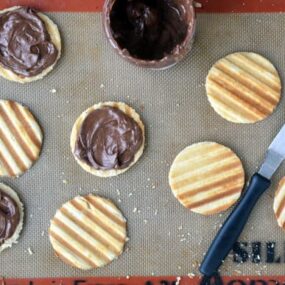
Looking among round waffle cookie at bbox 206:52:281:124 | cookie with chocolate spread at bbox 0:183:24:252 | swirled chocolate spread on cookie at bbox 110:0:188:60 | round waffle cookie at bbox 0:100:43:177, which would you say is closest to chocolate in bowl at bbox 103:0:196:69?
swirled chocolate spread on cookie at bbox 110:0:188:60

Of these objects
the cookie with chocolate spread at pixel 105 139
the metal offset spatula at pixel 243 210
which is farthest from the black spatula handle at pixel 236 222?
the cookie with chocolate spread at pixel 105 139

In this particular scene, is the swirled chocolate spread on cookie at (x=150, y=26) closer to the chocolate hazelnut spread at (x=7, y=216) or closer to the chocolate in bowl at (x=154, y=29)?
the chocolate in bowl at (x=154, y=29)

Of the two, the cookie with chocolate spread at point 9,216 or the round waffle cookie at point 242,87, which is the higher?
the round waffle cookie at point 242,87

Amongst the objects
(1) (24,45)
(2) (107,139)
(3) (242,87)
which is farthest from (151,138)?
(1) (24,45)

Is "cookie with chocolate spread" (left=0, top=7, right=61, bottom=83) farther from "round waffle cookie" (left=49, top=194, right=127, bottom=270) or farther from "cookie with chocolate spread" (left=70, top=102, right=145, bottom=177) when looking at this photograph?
"round waffle cookie" (left=49, top=194, right=127, bottom=270)

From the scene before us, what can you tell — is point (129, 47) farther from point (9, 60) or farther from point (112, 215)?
point (112, 215)
